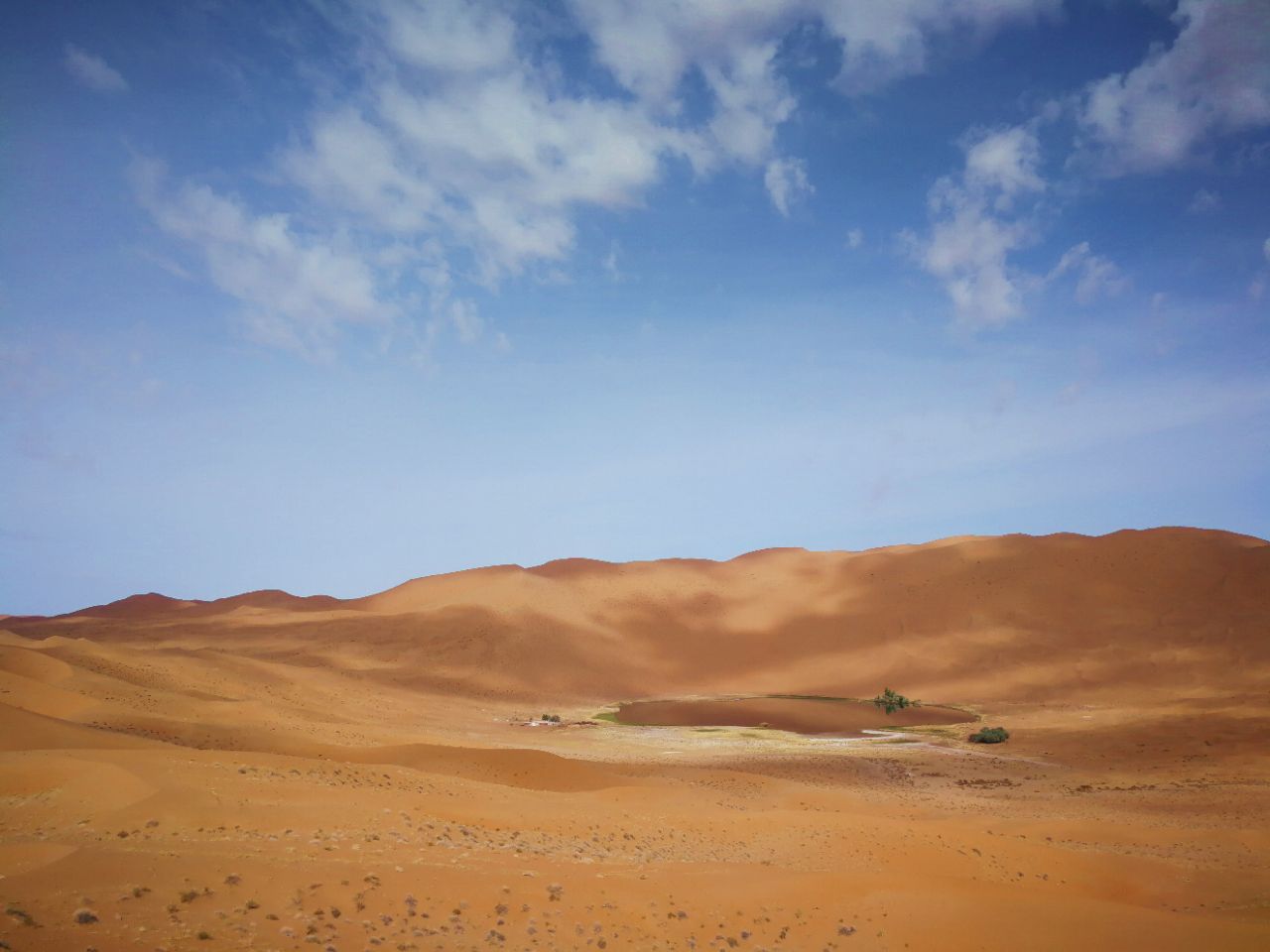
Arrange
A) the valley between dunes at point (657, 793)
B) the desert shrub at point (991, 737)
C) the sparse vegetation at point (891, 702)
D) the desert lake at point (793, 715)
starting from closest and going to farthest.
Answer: the valley between dunes at point (657, 793) → the desert shrub at point (991, 737) → the desert lake at point (793, 715) → the sparse vegetation at point (891, 702)

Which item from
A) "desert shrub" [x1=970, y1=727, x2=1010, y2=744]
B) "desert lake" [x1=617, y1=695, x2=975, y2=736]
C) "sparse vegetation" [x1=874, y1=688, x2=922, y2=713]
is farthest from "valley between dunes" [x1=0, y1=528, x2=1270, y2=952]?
"sparse vegetation" [x1=874, y1=688, x2=922, y2=713]

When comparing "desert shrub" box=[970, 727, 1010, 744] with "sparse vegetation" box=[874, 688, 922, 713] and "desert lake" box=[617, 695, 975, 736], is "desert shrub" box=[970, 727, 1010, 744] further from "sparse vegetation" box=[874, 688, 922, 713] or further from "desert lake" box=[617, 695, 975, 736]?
"sparse vegetation" box=[874, 688, 922, 713]

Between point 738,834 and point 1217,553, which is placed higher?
point 1217,553

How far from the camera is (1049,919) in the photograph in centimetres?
1170

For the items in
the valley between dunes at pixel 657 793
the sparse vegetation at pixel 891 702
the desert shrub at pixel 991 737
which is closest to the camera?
the valley between dunes at pixel 657 793

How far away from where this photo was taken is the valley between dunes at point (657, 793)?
895cm

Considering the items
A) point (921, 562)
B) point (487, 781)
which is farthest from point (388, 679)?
point (921, 562)

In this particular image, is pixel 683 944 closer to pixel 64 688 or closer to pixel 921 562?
pixel 64 688

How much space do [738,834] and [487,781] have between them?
6928 mm

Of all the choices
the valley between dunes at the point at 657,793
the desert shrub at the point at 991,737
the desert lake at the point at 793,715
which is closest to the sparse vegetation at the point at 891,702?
the desert lake at the point at 793,715

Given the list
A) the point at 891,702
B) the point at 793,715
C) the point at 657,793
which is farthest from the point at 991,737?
the point at 657,793

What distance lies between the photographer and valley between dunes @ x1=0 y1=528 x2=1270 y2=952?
8945 millimetres

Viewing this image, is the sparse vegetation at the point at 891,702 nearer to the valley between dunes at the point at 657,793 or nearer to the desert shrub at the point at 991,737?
the valley between dunes at the point at 657,793

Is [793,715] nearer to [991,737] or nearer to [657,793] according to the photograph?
[991,737]
